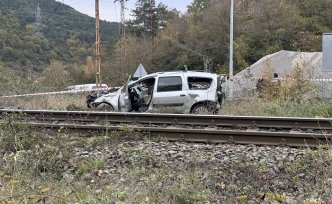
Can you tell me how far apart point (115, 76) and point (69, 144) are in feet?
151

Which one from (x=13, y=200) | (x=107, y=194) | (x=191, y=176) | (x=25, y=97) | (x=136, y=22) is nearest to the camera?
(x=13, y=200)

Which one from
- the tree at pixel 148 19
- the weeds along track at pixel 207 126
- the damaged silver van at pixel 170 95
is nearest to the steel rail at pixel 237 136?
the weeds along track at pixel 207 126

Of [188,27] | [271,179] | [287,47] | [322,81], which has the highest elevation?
[188,27]

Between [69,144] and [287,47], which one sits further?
[287,47]

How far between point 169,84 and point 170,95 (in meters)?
0.42

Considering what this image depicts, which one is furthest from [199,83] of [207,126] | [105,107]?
[207,126]

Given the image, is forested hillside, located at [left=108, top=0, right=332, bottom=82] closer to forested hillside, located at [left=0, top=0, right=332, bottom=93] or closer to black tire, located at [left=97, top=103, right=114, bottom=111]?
forested hillside, located at [left=0, top=0, right=332, bottom=93]

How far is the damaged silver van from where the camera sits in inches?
520

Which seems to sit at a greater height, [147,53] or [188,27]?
[188,27]

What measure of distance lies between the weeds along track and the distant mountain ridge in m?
42.4

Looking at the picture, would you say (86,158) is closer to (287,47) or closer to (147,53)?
(287,47)

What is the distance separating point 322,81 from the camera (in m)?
18.1

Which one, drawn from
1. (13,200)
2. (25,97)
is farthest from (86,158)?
(25,97)

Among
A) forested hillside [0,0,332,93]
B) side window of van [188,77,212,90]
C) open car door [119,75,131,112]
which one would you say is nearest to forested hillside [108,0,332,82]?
forested hillside [0,0,332,93]
